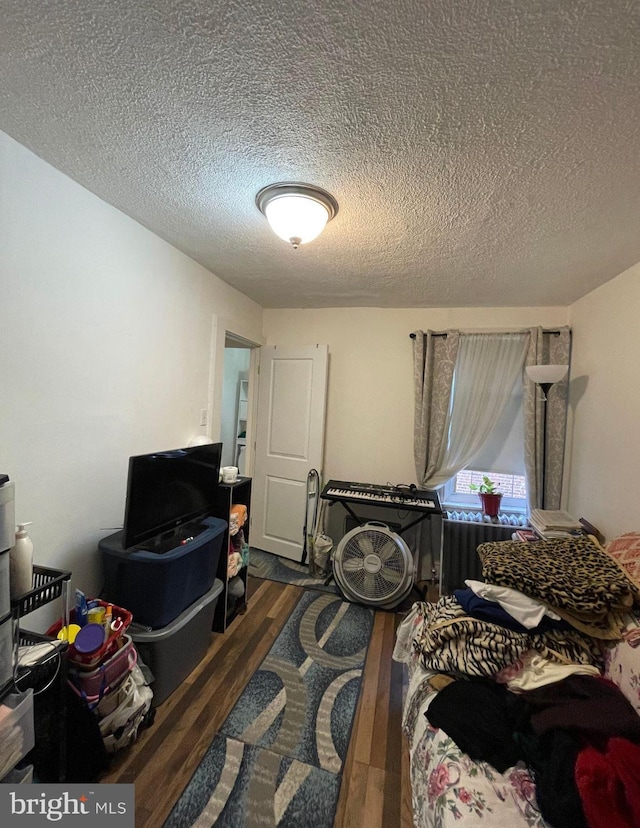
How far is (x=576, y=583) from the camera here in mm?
1343

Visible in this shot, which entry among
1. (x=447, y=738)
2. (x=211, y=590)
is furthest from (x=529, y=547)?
(x=211, y=590)

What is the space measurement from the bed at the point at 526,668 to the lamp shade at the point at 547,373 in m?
1.10

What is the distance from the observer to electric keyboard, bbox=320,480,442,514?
2.54m

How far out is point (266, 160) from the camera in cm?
121

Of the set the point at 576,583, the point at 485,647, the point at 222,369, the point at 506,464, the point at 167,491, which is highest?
the point at 222,369

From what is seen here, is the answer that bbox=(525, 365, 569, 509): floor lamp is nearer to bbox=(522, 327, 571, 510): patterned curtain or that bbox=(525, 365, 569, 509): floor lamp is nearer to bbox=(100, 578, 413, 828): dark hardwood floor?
bbox=(522, 327, 571, 510): patterned curtain

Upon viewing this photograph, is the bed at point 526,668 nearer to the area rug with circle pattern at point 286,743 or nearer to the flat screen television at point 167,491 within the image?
the area rug with circle pattern at point 286,743

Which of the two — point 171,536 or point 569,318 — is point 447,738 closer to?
point 171,536

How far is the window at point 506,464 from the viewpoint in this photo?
9.20ft

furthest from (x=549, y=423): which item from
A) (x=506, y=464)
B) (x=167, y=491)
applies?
(x=167, y=491)

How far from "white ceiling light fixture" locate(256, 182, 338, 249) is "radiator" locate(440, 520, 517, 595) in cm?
222

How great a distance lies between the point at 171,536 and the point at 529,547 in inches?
72.4

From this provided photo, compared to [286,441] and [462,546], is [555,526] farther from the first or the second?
[286,441]

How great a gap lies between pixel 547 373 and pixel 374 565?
1.76 meters
